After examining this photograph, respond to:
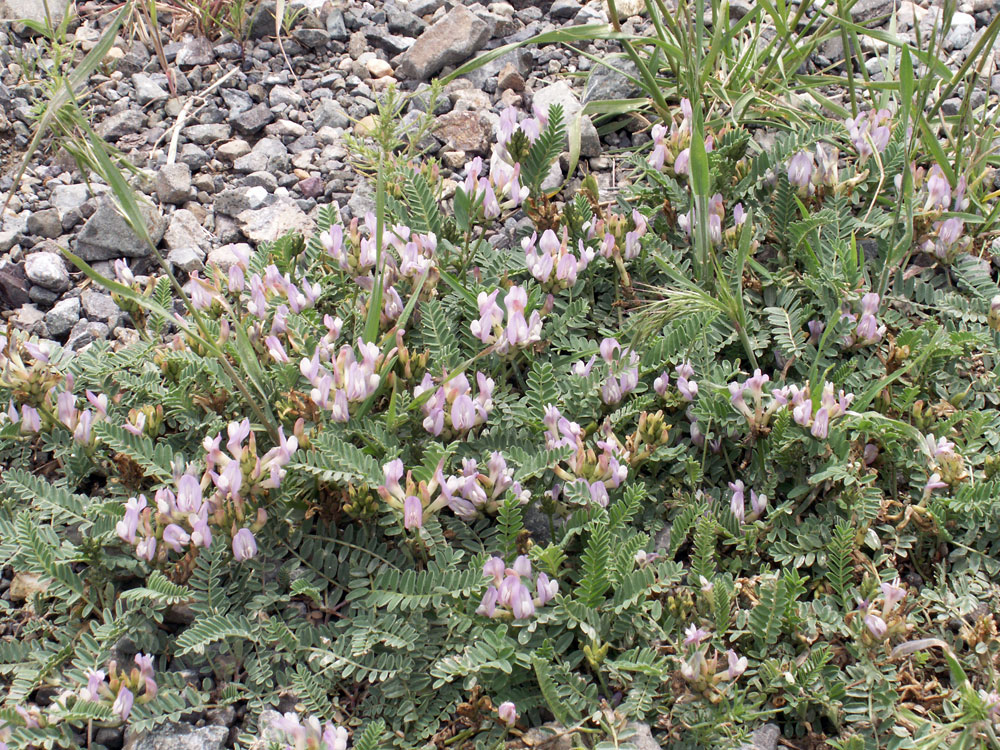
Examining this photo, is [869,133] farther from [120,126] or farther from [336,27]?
[120,126]

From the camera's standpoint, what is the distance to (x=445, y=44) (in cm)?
429

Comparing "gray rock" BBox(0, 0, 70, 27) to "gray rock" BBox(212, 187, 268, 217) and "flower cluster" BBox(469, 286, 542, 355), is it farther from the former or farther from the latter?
"flower cluster" BBox(469, 286, 542, 355)

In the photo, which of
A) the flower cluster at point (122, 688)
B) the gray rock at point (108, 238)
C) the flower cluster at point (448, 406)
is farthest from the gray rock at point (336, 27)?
the flower cluster at point (122, 688)

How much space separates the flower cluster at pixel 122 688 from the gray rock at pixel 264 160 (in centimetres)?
231

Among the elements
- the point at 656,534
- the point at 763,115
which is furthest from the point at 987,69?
the point at 656,534

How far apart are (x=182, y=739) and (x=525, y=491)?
102cm

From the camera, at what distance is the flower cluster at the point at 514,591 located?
2232 mm

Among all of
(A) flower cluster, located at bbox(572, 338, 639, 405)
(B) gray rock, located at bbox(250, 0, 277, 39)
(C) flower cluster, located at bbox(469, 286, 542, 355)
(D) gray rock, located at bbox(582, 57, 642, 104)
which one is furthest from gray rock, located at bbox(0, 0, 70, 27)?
(A) flower cluster, located at bbox(572, 338, 639, 405)

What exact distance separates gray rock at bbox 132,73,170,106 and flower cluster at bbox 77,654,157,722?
288 cm

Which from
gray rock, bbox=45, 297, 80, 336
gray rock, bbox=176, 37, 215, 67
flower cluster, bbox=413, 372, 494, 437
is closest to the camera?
flower cluster, bbox=413, 372, 494, 437

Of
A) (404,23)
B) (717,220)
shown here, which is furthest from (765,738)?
(404,23)

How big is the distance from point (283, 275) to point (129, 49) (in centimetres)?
202

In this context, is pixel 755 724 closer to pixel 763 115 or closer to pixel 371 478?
pixel 371 478

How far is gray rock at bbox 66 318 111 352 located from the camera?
325 cm
